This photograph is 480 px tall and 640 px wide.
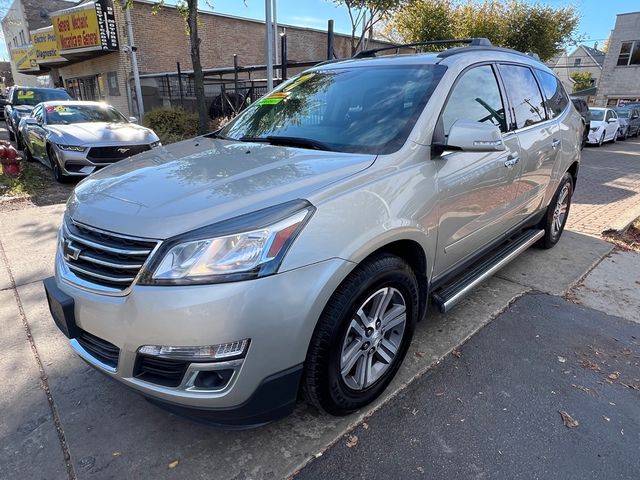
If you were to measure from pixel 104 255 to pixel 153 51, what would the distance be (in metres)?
19.8

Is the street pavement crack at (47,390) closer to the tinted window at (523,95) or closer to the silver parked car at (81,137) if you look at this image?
the tinted window at (523,95)

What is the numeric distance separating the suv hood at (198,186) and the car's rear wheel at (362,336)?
19.9 inches

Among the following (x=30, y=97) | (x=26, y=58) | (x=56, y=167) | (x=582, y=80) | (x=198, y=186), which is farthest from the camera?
(x=582, y=80)

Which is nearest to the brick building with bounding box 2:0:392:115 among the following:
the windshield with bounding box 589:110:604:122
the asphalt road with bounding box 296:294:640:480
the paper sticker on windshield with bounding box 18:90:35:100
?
the paper sticker on windshield with bounding box 18:90:35:100

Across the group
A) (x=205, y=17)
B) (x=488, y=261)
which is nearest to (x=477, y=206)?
(x=488, y=261)

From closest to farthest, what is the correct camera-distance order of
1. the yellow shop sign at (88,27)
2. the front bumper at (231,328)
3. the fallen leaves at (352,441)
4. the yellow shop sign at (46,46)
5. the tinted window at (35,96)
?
the front bumper at (231,328), the fallen leaves at (352,441), the tinted window at (35,96), the yellow shop sign at (88,27), the yellow shop sign at (46,46)

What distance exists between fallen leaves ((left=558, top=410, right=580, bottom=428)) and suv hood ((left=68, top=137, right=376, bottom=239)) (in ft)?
5.70

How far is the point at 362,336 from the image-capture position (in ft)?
7.21

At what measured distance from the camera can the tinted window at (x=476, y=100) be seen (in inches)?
108

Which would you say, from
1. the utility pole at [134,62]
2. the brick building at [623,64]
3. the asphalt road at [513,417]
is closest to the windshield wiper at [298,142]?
the asphalt road at [513,417]

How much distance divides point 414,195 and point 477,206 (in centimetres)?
82

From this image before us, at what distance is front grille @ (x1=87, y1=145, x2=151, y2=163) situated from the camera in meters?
7.27

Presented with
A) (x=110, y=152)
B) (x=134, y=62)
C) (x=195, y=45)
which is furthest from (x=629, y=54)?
(x=110, y=152)

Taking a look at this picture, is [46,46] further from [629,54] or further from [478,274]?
[629,54]
